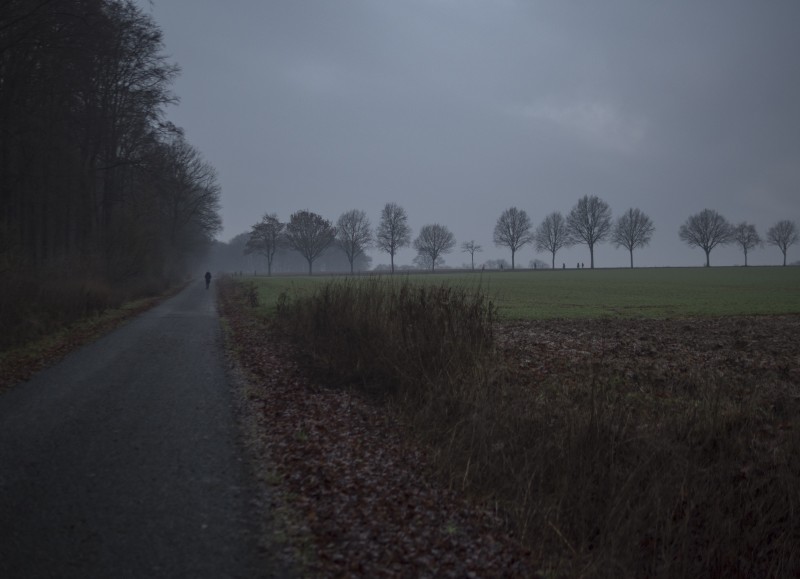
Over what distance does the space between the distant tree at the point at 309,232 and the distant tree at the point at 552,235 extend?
4272 centimetres

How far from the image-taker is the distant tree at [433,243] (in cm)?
10388

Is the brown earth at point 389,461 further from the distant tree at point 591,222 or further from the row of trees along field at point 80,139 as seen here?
the distant tree at point 591,222

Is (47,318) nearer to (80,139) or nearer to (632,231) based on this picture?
(80,139)

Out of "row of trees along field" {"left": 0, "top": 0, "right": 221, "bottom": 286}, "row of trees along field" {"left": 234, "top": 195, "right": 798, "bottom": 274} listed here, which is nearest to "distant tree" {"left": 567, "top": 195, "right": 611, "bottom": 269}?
"row of trees along field" {"left": 234, "top": 195, "right": 798, "bottom": 274}

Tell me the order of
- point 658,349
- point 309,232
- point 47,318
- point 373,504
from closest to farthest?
point 373,504 → point 658,349 → point 47,318 → point 309,232

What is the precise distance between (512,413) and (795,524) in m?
3.42

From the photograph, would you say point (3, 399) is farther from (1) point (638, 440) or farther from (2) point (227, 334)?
(1) point (638, 440)

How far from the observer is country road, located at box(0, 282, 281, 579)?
149 inches

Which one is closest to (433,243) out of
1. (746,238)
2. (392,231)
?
(392,231)

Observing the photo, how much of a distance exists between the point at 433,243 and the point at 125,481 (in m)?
100.0

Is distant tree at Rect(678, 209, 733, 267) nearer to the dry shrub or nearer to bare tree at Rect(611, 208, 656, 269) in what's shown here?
bare tree at Rect(611, 208, 656, 269)

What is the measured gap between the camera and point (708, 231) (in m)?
95.3

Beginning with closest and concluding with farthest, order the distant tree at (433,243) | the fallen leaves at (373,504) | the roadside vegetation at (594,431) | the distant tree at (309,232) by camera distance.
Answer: the fallen leaves at (373,504), the roadside vegetation at (594,431), the distant tree at (309,232), the distant tree at (433,243)

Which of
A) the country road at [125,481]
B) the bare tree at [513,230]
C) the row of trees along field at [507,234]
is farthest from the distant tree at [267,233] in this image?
the country road at [125,481]
